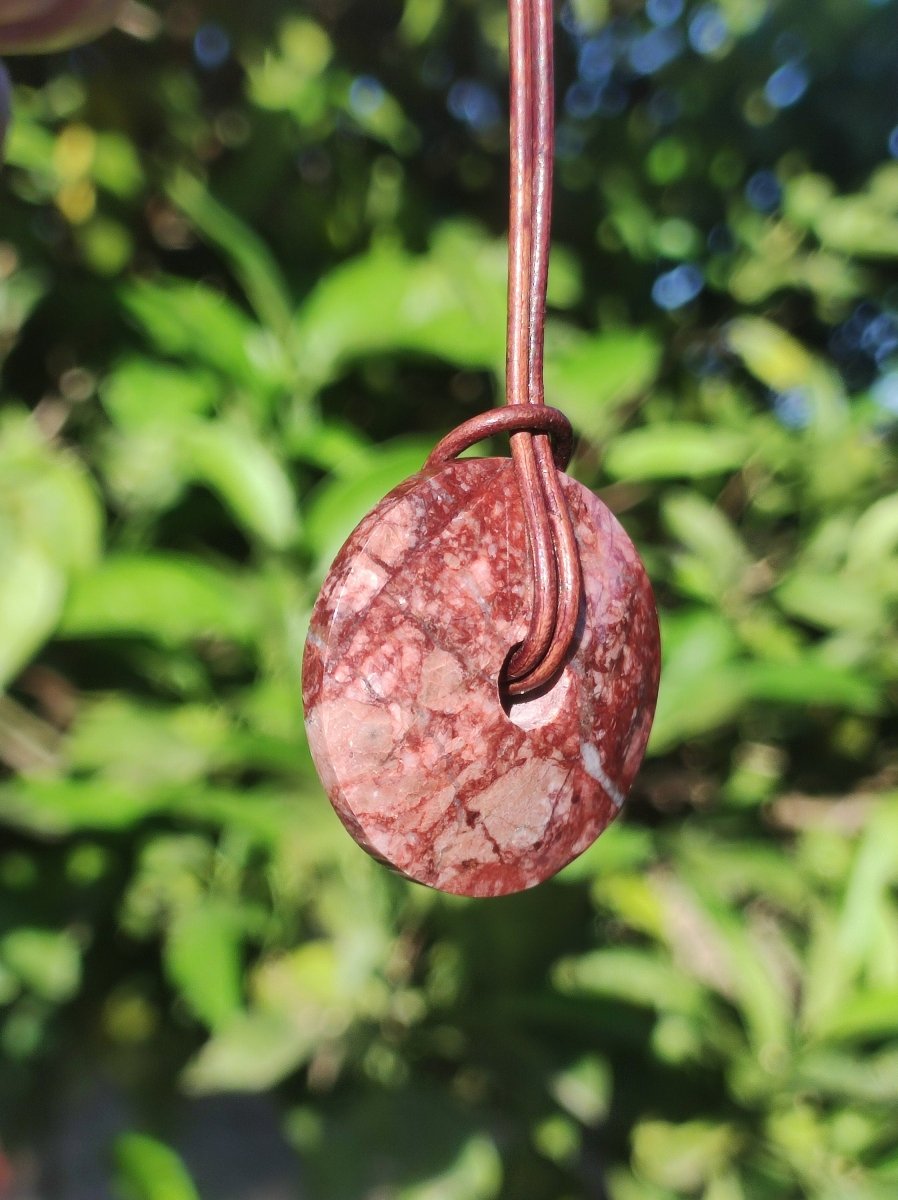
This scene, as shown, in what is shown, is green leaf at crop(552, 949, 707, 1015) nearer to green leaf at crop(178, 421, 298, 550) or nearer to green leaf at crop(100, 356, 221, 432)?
green leaf at crop(178, 421, 298, 550)

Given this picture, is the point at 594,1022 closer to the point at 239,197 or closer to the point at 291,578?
the point at 291,578

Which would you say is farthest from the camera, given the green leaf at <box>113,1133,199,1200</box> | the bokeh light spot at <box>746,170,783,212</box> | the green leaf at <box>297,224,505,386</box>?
the bokeh light spot at <box>746,170,783,212</box>

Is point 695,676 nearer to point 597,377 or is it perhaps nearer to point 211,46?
point 597,377

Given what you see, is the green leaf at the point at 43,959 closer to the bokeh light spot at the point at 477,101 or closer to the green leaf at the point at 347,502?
the green leaf at the point at 347,502

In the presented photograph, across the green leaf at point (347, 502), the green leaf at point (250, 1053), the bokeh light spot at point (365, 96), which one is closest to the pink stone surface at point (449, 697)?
the green leaf at point (347, 502)

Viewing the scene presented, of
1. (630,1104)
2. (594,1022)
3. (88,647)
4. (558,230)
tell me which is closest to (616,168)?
(558,230)

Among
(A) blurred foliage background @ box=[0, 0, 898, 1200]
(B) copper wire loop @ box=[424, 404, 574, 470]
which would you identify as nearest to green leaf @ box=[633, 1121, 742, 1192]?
(A) blurred foliage background @ box=[0, 0, 898, 1200]

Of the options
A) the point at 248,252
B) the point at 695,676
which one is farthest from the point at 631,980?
the point at 248,252
